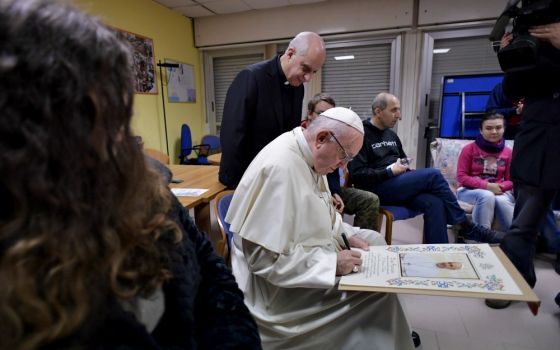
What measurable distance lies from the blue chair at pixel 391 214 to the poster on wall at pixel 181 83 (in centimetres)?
377

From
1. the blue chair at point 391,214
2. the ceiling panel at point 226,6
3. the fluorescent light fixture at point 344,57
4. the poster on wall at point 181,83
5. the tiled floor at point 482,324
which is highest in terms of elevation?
the ceiling panel at point 226,6

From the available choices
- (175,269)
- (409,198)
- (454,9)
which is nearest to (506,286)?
(175,269)

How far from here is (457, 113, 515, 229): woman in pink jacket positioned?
255 centimetres

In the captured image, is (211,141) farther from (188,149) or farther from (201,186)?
(201,186)

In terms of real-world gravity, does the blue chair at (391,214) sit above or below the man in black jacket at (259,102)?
below

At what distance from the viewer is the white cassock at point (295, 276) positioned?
1.07m

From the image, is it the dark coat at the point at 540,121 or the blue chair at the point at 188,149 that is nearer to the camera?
the dark coat at the point at 540,121

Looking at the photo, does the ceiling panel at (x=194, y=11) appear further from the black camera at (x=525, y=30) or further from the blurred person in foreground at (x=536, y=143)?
the blurred person in foreground at (x=536, y=143)

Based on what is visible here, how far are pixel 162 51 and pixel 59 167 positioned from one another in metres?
4.81

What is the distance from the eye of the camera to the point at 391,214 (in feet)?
7.11

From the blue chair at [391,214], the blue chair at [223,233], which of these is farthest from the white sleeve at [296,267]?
the blue chair at [391,214]

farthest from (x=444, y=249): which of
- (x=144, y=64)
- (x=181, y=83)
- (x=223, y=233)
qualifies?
(x=181, y=83)

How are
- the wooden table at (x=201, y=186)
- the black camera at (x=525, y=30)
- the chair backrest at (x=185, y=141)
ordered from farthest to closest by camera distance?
the chair backrest at (x=185, y=141), the wooden table at (x=201, y=186), the black camera at (x=525, y=30)

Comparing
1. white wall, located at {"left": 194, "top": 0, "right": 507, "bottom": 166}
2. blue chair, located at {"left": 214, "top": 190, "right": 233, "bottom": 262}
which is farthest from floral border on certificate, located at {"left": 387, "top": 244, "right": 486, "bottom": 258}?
white wall, located at {"left": 194, "top": 0, "right": 507, "bottom": 166}
